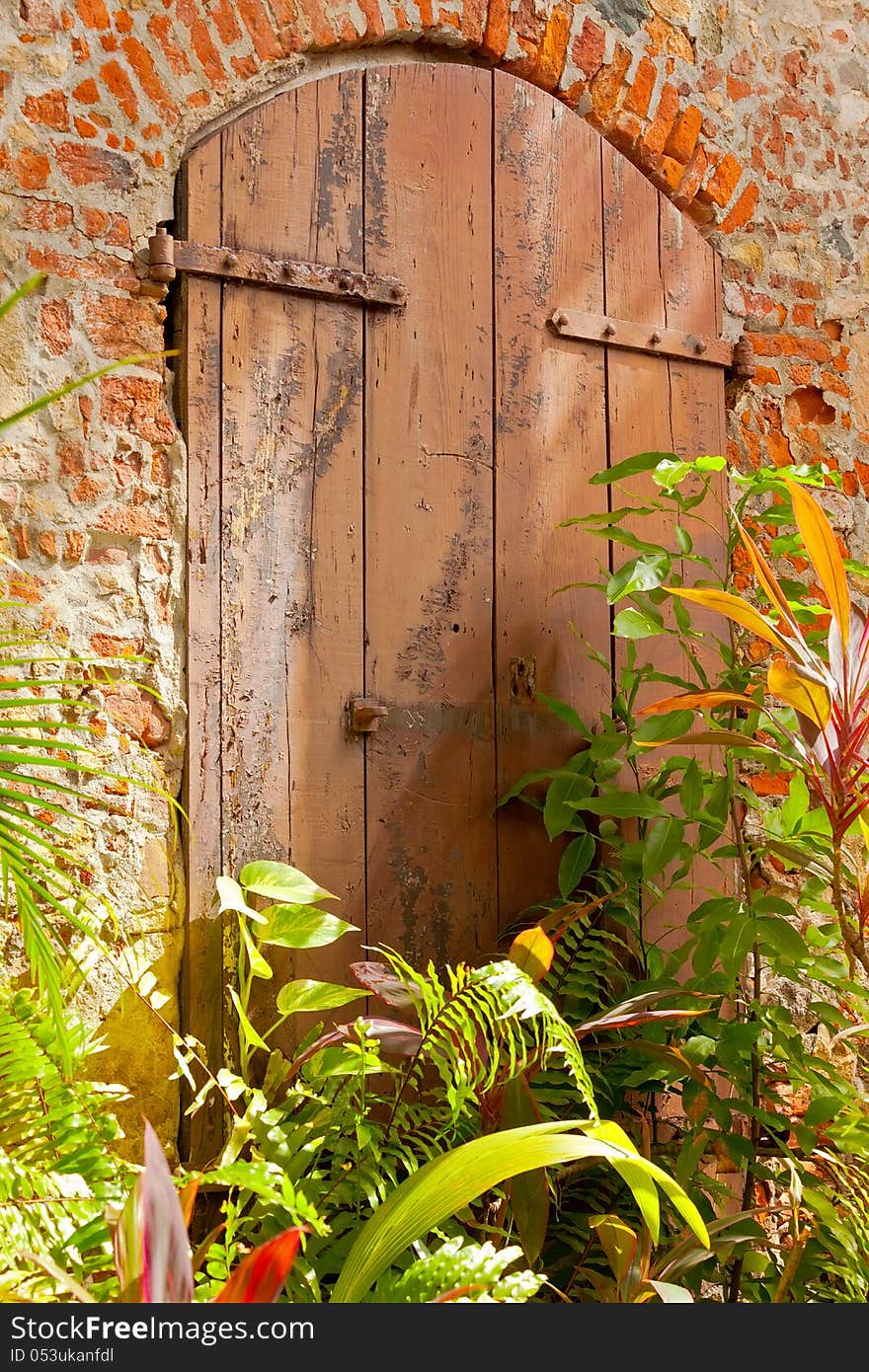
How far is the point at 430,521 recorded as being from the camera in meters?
2.36

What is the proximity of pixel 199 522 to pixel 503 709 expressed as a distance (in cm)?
69

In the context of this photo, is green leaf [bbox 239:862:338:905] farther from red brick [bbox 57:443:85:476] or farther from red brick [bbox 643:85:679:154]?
red brick [bbox 643:85:679:154]

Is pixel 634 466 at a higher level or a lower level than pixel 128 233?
lower

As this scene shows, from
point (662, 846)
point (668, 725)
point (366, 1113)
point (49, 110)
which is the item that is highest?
point (49, 110)

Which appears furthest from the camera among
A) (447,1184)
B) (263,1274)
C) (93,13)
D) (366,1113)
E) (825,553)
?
(93,13)

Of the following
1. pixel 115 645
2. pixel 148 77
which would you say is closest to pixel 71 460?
pixel 115 645

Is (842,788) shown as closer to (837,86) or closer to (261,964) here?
(261,964)

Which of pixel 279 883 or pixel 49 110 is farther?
Answer: pixel 49 110

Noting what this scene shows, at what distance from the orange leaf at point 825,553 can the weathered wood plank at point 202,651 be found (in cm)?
97

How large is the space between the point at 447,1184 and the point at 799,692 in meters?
0.83

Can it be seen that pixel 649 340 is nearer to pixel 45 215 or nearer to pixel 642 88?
pixel 642 88

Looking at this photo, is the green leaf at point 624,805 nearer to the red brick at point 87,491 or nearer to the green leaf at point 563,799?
the green leaf at point 563,799
